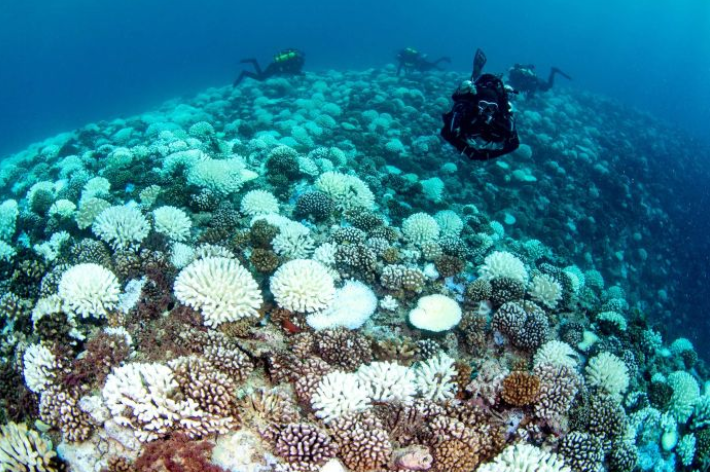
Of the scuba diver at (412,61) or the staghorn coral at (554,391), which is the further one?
the scuba diver at (412,61)

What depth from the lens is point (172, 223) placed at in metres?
7.27

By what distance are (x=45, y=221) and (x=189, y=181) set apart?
329 cm

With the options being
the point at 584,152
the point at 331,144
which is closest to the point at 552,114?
the point at 584,152

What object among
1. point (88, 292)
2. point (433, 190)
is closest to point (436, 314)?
point (88, 292)

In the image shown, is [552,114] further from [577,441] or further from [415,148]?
[577,441]

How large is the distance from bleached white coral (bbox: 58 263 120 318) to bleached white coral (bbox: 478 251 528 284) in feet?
20.1

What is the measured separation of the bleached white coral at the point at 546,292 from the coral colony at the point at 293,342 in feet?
0.13

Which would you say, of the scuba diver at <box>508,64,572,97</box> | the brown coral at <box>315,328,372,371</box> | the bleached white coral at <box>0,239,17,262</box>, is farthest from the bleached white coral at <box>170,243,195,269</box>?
the scuba diver at <box>508,64,572,97</box>

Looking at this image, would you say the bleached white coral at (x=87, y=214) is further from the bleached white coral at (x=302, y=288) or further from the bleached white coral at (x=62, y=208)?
the bleached white coral at (x=302, y=288)

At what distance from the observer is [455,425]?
180 inches

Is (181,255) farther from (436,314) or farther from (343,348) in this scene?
(436,314)

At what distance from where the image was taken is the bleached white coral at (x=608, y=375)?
6.33 m

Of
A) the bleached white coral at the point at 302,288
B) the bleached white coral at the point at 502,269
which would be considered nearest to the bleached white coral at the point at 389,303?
the bleached white coral at the point at 302,288

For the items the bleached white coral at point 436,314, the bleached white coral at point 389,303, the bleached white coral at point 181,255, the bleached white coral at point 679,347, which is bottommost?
the bleached white coral at point 679,347
